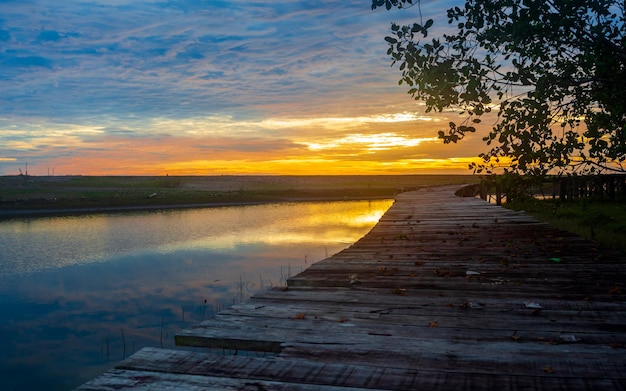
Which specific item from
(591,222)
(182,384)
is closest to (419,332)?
(182,384)

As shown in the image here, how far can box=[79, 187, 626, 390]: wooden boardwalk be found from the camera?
2.75 metres

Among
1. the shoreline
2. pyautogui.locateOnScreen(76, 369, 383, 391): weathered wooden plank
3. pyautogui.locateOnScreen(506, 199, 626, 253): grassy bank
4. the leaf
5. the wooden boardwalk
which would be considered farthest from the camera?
the shoreline

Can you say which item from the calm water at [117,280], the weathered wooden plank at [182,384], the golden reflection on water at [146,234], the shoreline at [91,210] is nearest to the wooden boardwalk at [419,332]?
the weathered wooden plank at [182,384]

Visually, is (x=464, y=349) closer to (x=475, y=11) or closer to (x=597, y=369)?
(x=597, y=369)

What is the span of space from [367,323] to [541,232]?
7.44 meters

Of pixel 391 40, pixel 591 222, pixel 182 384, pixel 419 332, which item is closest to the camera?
pixel 182 384

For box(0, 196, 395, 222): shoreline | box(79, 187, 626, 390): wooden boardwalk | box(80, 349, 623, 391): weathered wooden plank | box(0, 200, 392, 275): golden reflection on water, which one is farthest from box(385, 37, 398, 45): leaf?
box(0, 196, 395, 222): shoreline

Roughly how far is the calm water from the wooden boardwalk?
151 inches

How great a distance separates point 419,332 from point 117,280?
1051 cm

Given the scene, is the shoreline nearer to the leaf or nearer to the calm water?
the calm water

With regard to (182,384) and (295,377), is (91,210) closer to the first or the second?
(182,384)

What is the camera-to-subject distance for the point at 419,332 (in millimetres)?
3617

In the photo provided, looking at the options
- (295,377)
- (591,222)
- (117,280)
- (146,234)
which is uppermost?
(295,377)

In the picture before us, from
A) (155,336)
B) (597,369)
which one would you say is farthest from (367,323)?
(155,336)
